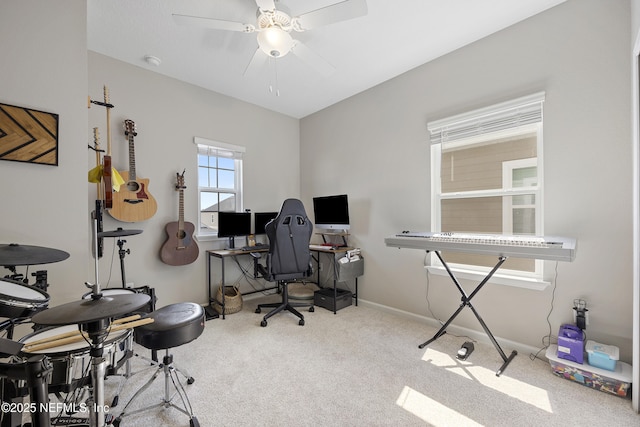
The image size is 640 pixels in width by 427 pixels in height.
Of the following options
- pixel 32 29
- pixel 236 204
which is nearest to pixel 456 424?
pixel 236 204

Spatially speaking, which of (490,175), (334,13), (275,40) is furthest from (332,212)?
(334,13)

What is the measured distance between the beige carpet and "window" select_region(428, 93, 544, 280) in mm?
886

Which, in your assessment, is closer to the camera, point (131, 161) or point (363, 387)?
point (363, 387)

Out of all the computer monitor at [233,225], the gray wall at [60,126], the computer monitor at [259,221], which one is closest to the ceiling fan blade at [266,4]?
the gray wall at [60,126]

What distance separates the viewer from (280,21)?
2021mm

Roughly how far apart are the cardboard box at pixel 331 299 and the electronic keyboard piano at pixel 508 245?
1424 millimetres

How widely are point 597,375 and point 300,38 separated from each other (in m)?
3.52

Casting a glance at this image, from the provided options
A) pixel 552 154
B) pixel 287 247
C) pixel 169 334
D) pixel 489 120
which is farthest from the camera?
pixel 287 247

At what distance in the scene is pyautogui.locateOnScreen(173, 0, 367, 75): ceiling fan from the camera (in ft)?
5.86

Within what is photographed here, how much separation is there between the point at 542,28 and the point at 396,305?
2983 mm

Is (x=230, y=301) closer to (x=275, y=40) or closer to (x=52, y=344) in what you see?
(x=52, y=344)

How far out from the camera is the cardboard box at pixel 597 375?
5.77 ft

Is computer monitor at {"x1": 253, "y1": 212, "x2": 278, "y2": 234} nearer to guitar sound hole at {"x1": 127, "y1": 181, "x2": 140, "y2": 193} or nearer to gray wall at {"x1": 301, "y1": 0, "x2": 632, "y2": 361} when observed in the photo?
guitar sound hole at {"x1": 127, "y1": 181, "x2": 140, "y2": 193}

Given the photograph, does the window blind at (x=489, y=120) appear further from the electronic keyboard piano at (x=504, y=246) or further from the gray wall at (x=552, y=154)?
the electronic keyboard piano at (x=504, y=246)
